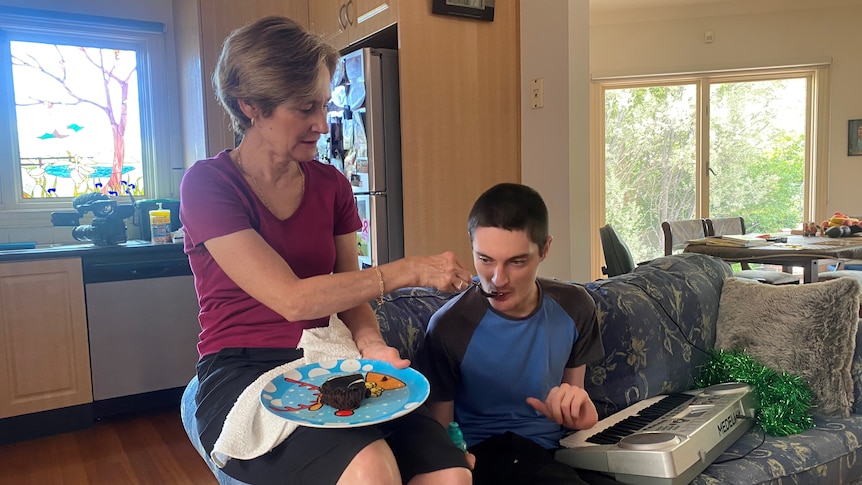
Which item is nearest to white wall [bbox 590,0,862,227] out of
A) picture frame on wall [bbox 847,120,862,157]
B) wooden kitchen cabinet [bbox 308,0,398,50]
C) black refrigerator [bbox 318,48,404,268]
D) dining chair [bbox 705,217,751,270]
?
picture frame on wall [bbox 847,120,862,157]

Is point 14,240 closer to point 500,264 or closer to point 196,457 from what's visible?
point 196,457

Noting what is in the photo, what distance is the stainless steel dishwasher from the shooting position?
308 cm

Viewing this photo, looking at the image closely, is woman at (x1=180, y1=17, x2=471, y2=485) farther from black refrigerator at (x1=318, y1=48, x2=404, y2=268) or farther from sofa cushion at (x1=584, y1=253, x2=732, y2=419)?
black refrigerator at (x1=318, y1=48, x2=404, y2=268)

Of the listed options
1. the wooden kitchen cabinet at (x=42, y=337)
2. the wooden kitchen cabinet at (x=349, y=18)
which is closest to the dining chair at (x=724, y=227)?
the wooden kitchen cabinet at (x=349, y=18)

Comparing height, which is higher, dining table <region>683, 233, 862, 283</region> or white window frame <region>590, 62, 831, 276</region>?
white window frame <region>590, 62, 831, 276</region>

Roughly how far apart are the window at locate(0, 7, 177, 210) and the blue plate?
129 inches

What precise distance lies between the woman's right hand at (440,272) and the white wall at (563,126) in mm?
1456

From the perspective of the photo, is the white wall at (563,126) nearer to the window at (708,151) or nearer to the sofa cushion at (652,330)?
the sofa cushion at (652,330)

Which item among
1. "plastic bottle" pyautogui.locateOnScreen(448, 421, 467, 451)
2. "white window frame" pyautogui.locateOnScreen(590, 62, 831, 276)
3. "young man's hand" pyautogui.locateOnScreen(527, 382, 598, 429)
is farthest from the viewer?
"white window frame" pyautogui.locateOnScreen(590, 62, 831, 276)

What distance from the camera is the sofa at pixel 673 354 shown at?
1.60 m

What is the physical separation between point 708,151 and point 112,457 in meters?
5.13

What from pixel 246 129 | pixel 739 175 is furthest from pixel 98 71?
pixel 739 175

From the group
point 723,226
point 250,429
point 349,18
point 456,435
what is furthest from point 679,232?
point 250,429

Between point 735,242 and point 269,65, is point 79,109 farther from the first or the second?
point 735,242
